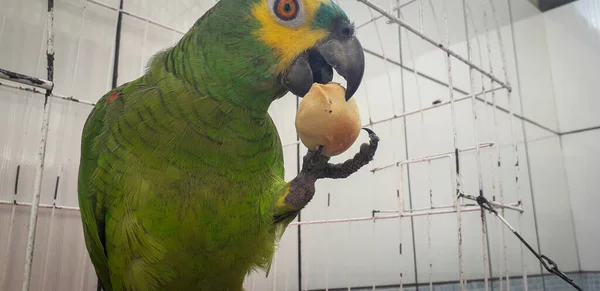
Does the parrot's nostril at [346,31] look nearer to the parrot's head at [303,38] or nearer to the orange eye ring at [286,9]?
the parrot's head at [303,38]

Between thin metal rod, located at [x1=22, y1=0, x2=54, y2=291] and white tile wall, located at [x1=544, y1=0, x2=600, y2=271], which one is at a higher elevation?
white tile wall, located at [x1=544, y1=0, x2=600, y2=271]

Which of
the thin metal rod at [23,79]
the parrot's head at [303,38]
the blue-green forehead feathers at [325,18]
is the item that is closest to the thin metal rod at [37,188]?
the thin metal rod at [23,79]

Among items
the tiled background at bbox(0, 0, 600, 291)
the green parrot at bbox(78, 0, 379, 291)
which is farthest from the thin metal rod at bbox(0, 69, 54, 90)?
the tiled background at bbox(0, 0, 600, 291)

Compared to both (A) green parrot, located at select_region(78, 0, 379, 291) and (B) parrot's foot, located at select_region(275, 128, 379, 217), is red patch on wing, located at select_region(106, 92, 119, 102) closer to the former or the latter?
(A) green parrot, located at select_region(78, 0, 379, 291)

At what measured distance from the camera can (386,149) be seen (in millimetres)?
2252

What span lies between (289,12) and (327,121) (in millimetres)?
257

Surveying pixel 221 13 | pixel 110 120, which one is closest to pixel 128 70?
pixel 110 120

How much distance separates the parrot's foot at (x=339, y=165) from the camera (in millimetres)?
794

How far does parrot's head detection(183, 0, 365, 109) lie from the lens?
839 mm

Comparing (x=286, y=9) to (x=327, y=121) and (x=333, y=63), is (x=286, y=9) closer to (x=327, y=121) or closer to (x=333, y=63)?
(x=333, y=63)

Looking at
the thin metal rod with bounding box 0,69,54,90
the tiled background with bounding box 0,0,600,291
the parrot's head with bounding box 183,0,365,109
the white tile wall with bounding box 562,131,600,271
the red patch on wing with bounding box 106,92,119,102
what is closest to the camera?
the thin metal rod with bounding box 0,69,54,90

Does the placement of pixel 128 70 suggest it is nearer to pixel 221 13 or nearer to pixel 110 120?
pixel 110 120

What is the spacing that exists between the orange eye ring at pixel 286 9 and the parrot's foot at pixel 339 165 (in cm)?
28

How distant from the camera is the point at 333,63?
0.83 meters
